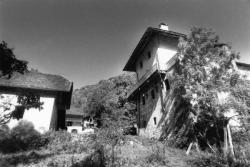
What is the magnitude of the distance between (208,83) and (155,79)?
834cm

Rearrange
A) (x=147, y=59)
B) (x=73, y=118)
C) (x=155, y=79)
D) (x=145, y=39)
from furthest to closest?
(x=73, y=118) → (x=147, y=59) → (x=145, y=39) → (x=155, y=79)

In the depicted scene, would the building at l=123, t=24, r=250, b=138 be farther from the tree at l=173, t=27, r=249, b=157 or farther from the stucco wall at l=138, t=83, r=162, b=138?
the tree at l=173, t=27, r=249, b=157

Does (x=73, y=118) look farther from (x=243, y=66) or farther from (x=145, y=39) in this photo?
(x=243, y=66)

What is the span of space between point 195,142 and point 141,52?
14.5 metres

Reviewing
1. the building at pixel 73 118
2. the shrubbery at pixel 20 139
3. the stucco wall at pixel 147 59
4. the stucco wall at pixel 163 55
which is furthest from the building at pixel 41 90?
the building at pixel 73 118

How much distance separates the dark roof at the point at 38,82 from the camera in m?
15.3

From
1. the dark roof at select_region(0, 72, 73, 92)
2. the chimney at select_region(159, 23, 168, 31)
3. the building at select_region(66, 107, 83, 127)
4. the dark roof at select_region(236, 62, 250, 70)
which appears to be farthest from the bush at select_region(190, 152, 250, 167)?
the building at select_region(66, 107, 83, 127)

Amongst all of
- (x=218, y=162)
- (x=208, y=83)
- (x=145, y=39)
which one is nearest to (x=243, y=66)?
(x=145, y=39)

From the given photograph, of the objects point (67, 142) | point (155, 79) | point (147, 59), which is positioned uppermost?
point (147, 59)

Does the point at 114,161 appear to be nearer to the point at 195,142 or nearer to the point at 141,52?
the point at 195,142

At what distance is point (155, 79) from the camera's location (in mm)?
19188

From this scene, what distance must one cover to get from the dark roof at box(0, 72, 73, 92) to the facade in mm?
9541

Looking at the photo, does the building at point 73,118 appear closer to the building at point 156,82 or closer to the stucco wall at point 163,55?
the building at point 156,82

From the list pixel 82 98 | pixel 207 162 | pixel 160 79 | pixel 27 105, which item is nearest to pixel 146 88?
pixel 160 79
